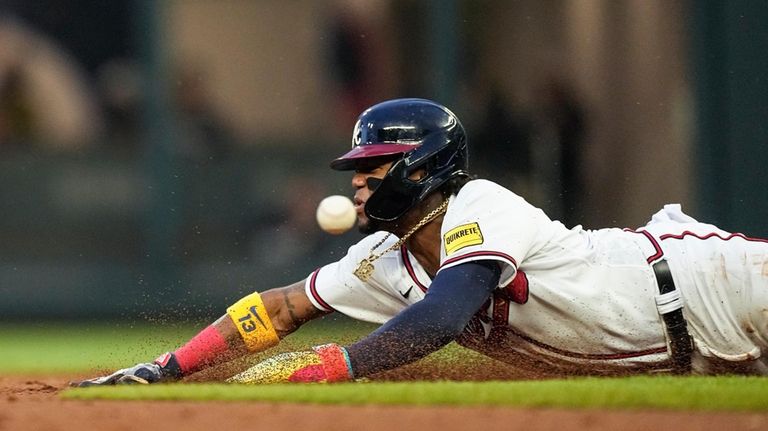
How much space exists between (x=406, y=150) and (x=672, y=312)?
1.18 m

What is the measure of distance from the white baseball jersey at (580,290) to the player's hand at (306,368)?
0.55 metres

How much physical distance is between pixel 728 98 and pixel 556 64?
6.03ft

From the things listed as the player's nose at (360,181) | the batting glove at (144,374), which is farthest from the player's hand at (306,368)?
the player's nose at (360,181)

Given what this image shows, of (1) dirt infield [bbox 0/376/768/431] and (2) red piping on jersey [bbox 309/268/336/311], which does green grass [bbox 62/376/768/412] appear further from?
(2) red piping on jersey [bbox 309/268/336/311]

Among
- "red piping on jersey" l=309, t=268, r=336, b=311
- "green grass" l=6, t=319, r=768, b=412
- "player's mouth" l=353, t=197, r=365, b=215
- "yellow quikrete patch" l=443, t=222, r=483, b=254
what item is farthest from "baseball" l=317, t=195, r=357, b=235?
"yellow quikrete patch" l=443, t=222, r=483, b=254

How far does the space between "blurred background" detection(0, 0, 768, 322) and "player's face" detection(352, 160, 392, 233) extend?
561 cm

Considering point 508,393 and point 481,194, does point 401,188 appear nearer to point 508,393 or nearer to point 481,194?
point 481,194

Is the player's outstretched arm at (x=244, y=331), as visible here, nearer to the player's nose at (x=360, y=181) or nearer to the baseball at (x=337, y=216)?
the baseball at (x=337, y=216)

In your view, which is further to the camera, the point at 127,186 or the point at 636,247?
the point at 127,186

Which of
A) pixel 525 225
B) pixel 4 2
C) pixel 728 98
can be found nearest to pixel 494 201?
pixel 525 225

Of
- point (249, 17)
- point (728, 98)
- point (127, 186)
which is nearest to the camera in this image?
point (728, 98)

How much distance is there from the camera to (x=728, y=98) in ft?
32.5

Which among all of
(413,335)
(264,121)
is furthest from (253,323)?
(264,121)

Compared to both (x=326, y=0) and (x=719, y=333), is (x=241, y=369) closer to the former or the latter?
(x=719, y=333)
